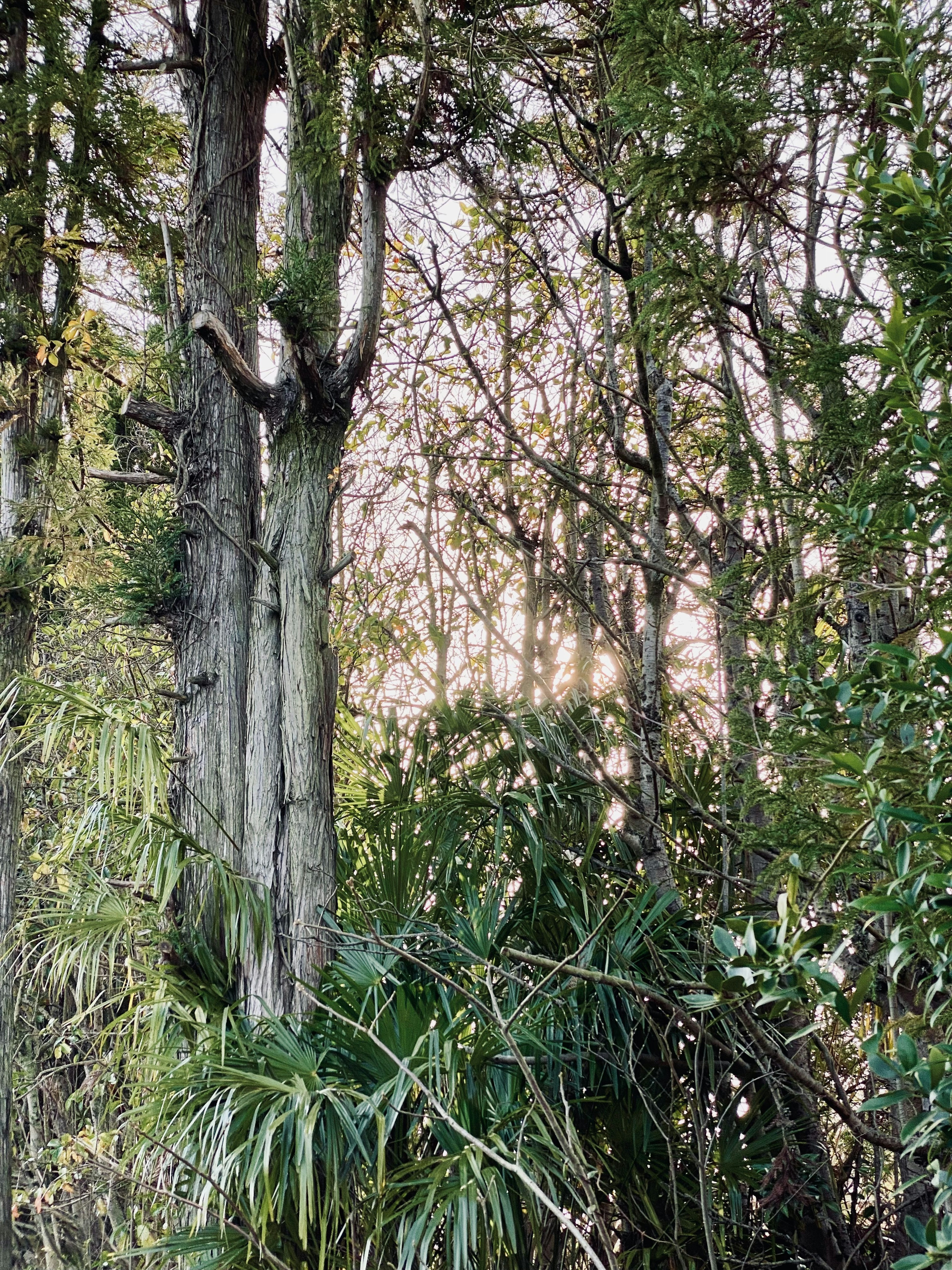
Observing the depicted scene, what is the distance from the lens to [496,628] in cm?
421

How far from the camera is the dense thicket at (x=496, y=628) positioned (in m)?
2.01

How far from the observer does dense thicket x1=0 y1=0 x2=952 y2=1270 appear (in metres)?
2.01

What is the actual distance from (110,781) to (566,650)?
6.83 feet

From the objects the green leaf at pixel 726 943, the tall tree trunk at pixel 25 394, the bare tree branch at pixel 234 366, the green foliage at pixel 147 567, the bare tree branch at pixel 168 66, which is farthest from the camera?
the tall tree trunk at pixel 25 394

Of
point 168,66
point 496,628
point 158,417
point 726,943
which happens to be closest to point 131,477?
point 158,417

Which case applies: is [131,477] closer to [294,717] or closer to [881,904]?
[294,717]

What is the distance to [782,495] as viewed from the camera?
7.21 ft

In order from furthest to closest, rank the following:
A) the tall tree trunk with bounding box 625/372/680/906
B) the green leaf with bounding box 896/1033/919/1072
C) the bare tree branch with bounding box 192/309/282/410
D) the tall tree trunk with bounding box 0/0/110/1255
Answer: the tall tree trunk with bounding box 0/0/110/1255, the bare tree branch with bounding box 192/309/282/410, the tall tree trunk with bounding box 625/372/680/906, the green leaf with bounding box 896/1033/919/1072

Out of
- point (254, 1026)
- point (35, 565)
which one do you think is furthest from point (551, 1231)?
point (35, 565)

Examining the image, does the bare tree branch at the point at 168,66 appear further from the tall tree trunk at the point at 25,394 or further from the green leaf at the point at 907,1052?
the green leaf at the point at 907,1052

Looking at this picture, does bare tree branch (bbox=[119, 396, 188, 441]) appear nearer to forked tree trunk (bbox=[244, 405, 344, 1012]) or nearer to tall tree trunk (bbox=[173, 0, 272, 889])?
tall tree trunk (bbox=[173, 0, 272, 889])

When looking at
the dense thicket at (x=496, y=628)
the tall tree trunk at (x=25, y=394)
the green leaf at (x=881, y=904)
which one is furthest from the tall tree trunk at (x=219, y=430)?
the green leaf at (x=881, y=904)

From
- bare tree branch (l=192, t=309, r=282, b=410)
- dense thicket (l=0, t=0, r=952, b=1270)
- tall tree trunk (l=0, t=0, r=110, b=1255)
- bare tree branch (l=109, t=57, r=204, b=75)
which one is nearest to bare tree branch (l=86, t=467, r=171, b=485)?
dense thicket (l=0, t=0, r=952, b=1270)

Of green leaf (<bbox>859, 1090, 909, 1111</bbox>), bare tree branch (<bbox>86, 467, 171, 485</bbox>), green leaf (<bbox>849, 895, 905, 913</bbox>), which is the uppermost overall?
bare tree branch (<bbox>86, 467, 171, 485</bbox>)
